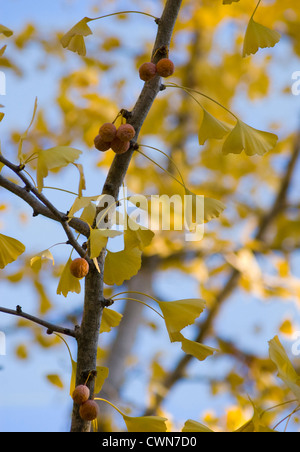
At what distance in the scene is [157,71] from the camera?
1.65 ft

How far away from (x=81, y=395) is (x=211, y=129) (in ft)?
1.08

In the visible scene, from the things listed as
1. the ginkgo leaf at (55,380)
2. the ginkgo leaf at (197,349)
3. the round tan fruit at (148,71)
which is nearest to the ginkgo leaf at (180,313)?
the ginkgo leaf at (197,349)

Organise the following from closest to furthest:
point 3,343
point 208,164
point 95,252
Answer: point 95,252
point 3,343
point 208,164

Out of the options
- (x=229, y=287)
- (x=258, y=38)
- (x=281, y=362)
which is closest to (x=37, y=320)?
(x=281, y=362)

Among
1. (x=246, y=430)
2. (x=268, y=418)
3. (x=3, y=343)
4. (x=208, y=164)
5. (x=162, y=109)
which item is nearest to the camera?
(x=246, y=430)

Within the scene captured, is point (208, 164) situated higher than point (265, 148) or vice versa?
point (208, 164)

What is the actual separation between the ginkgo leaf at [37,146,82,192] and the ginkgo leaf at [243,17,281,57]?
0.86 feet

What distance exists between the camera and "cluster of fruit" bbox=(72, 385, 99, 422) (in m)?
0.45

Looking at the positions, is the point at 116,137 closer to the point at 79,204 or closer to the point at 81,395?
the point at 79,204

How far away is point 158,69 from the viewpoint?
50 cm

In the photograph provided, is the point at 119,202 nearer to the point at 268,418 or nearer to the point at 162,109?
the point at 268,418
